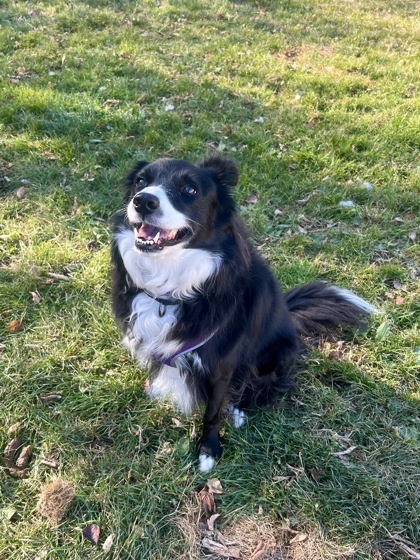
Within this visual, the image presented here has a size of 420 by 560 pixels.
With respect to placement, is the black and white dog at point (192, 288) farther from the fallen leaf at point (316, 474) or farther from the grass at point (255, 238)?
the fallen leaf at point (316, 474)

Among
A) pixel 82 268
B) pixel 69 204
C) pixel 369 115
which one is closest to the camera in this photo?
pixel 82 268

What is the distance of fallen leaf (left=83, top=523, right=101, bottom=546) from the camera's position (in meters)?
2.09

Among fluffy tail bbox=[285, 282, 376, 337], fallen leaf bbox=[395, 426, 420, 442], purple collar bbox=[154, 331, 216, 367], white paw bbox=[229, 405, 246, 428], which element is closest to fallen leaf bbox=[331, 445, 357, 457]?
fallen leaf bbox=[395, 426, 420, 442]

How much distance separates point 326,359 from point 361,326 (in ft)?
1.33

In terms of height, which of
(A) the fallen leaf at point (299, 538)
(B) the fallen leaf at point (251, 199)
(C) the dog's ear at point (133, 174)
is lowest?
(A) the fallen leaf at point (299, 538)

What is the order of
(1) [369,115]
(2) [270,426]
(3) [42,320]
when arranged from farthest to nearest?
1. (1) [369,115]
2. (3) [42,320]
3. (2) [270,426]

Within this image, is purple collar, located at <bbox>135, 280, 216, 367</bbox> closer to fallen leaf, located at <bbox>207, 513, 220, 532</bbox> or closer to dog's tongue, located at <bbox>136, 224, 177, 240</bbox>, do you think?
dog's tongue, located at <bbox>136, 224, 177, 240</bbox>

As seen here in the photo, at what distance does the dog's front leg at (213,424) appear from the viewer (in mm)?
2334

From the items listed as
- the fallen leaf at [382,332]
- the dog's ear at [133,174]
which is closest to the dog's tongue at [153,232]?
the dog's ear at [133,174]

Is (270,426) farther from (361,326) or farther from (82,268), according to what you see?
(82,268)

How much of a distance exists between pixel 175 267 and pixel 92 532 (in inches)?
53.4

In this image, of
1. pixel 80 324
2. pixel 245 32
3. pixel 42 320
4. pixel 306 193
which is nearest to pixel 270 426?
pixel 80 324

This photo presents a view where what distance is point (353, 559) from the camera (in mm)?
2082

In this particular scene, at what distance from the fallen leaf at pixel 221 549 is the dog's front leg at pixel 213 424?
360mm
